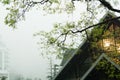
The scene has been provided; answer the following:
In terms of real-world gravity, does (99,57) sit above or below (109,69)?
above

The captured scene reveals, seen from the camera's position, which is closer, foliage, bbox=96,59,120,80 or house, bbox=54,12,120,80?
house, bbox=54,12,120,80

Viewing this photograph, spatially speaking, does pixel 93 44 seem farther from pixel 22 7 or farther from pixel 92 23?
pixel 22 7

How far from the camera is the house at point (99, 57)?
20406 mm

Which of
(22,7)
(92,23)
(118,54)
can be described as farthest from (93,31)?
(22,7)

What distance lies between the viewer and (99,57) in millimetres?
23703

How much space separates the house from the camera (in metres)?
20.4

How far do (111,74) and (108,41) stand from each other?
202 inches

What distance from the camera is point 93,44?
2042 centimetres

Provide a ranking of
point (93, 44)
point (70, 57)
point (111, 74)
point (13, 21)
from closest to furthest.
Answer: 1. point (13, 21)
2. point (93, 44)
3. point (111, 74)
4. point (70, 57)

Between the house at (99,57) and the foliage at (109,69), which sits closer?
the house at (99,57)

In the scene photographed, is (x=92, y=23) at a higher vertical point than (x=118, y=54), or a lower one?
higher

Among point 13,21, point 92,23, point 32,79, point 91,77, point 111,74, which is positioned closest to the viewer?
point 13,21

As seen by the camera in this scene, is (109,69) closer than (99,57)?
Yes

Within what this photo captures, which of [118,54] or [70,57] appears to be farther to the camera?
[70,57]
